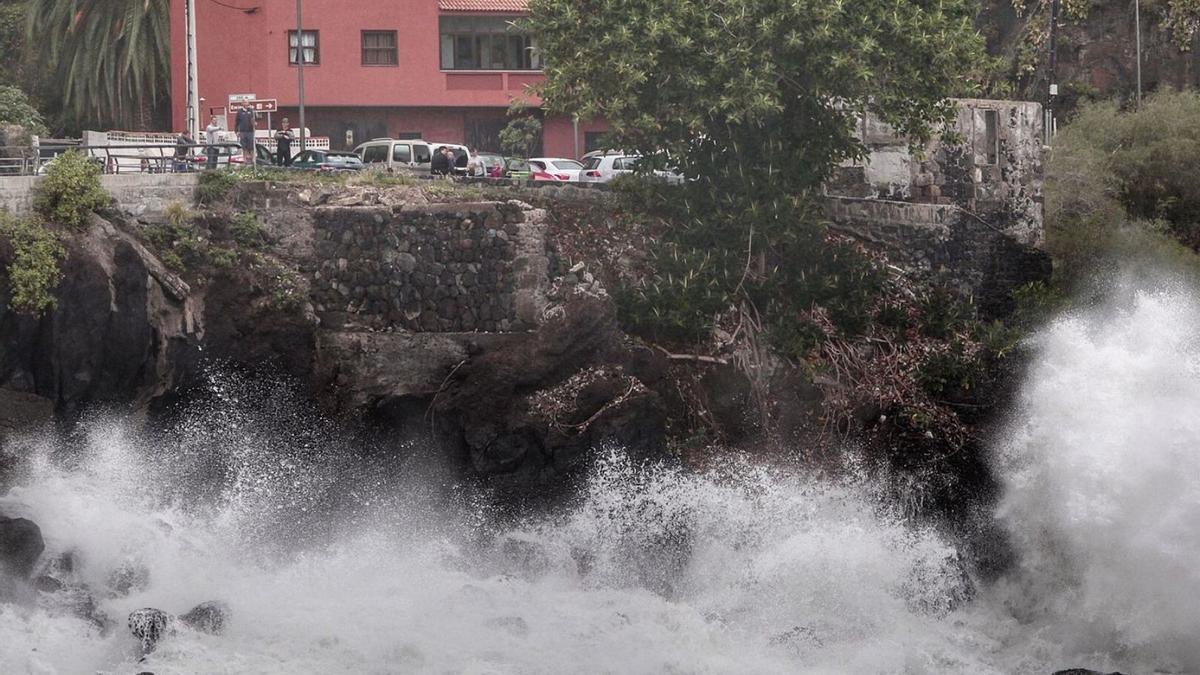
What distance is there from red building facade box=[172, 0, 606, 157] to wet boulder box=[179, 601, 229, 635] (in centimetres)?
2934

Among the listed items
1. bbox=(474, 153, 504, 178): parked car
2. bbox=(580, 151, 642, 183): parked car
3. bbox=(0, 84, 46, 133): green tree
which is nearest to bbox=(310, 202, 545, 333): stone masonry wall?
bbox=(474, 153, 504, 178): parked car

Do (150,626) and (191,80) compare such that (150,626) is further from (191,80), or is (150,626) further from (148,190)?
(191,80)

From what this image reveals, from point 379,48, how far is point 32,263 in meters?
27.6

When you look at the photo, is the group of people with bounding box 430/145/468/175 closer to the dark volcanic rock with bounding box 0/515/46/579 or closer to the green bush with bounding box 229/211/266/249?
the green bush with bounding box 229/211/266/249

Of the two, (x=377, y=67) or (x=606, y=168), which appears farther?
(x=377, y=67)

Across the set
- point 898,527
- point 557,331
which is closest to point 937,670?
point 898,527

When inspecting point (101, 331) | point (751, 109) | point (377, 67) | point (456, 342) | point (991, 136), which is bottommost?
point (456, 342)

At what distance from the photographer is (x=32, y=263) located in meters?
26.7

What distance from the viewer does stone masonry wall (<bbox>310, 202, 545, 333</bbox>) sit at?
2959 centimetres

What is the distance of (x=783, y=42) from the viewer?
95.1ft

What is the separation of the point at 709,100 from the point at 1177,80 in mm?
23654

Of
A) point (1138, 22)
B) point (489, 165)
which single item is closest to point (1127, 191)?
point (1138, 22)

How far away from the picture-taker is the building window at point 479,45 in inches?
2131

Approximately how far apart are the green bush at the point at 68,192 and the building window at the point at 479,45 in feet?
87.7
